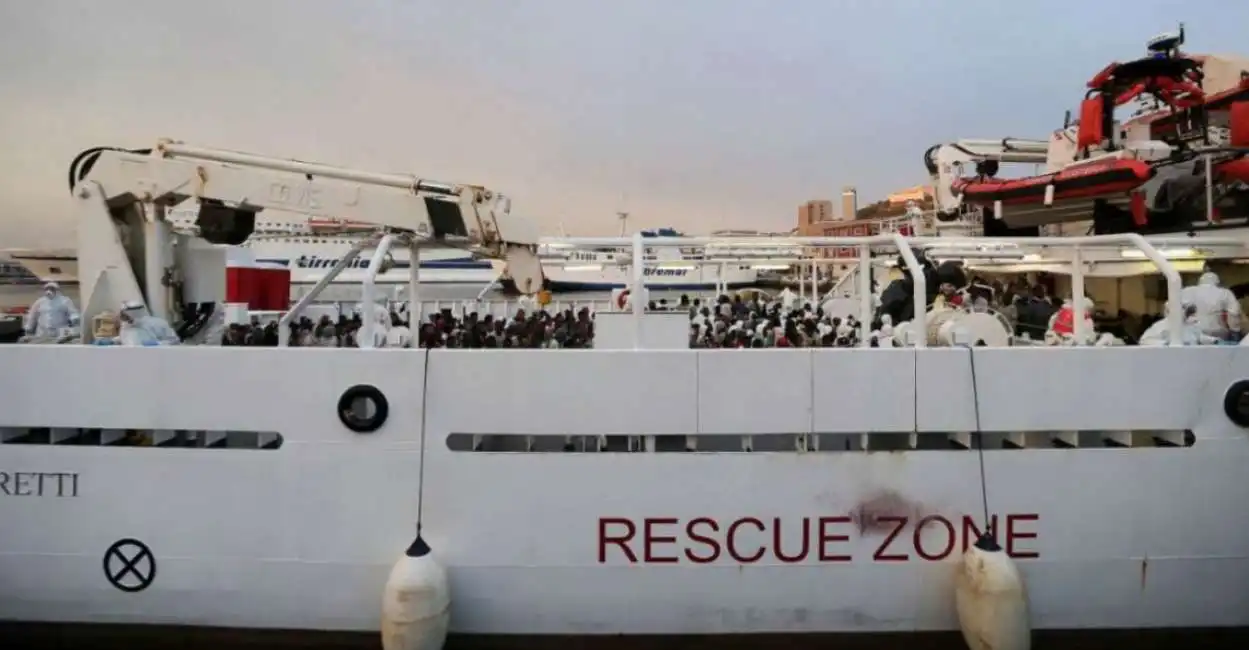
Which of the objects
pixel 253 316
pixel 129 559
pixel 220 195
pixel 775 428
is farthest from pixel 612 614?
pixel 253 316

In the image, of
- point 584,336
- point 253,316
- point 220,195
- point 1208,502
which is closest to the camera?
point 1208,502

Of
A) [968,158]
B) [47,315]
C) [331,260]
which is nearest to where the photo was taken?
[47,315]

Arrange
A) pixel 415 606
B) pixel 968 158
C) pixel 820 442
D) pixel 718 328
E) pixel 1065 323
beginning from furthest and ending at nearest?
pixel 968 158 → pixel 718 328 → pixel 1065 323 → pixel 820 442 → pixel 415 606

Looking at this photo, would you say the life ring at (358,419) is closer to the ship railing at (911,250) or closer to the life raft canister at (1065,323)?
the ship railing at (911,250)

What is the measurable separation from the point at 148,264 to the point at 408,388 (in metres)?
3.11

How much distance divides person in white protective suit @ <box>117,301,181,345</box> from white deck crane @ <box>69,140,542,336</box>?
550 millimetres

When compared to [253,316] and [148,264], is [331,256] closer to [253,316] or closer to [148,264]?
[253,316]

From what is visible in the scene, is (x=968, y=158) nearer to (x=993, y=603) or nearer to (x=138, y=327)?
(x=993, y=603)

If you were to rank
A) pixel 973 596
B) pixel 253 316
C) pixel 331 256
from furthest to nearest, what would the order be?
1. pixel 331 256
2. pixel 253 316
3. pixel 973 596

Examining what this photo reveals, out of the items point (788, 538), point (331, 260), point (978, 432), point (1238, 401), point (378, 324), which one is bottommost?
point (788, 538)

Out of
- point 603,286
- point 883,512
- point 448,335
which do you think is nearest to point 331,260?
point 603,286

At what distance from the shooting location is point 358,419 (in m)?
4.52

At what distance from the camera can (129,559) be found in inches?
182

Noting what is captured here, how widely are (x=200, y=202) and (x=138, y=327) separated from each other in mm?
1351
